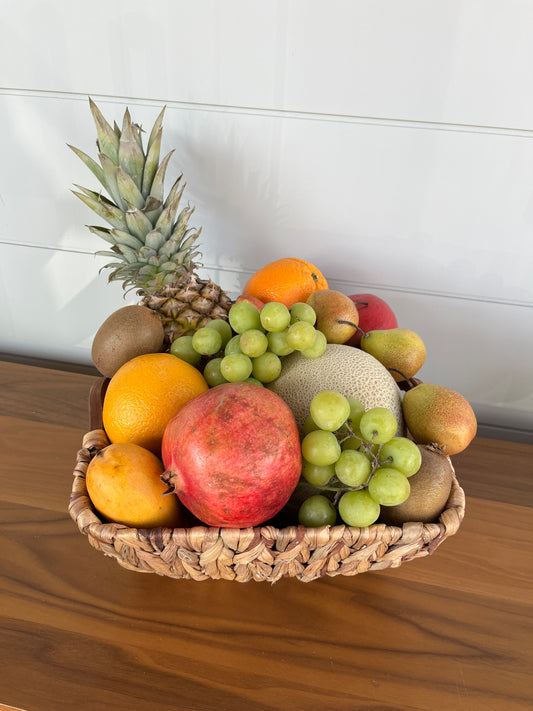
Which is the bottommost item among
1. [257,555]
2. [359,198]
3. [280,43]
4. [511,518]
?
[511,518]

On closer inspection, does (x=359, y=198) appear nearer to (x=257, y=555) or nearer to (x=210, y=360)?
(x=210, y=360)

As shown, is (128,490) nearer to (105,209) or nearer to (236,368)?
(236,368)

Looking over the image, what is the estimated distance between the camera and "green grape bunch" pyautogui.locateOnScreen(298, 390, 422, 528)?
487mm

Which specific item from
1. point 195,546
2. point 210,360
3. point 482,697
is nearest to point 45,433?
point 210,360

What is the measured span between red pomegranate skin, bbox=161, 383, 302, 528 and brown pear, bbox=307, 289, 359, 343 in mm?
214

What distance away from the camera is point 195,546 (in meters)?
0.48

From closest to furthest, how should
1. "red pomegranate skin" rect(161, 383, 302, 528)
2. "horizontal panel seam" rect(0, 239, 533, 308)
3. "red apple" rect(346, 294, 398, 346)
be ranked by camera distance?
"red pomegranate skin" rect(161, 383, 302, 528), "red apple" rect(346, 294, 398, 346), "horizontal panel seam" rect(0, 239, 533, 308)

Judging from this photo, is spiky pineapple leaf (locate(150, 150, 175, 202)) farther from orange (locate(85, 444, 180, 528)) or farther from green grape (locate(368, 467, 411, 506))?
green grape (locate(368, 467, 411, 506))

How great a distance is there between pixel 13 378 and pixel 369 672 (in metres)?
0.81

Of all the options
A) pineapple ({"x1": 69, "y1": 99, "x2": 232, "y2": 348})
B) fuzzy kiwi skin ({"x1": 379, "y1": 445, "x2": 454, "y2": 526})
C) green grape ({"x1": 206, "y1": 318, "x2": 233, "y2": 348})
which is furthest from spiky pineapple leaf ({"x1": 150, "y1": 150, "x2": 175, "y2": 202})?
fuzzy kiwi skin ({"x1": 379, "y1": 445, "x2": 454, "y2": 526})

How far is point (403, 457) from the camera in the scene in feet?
1.65

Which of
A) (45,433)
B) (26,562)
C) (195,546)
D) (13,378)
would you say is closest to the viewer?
(195,546)

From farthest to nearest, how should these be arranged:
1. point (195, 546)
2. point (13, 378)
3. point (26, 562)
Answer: point (13, 378), point (26, 562), point (195, 546)

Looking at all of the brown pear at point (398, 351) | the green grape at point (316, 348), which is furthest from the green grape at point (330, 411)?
the brown pear at point (398, 351)
